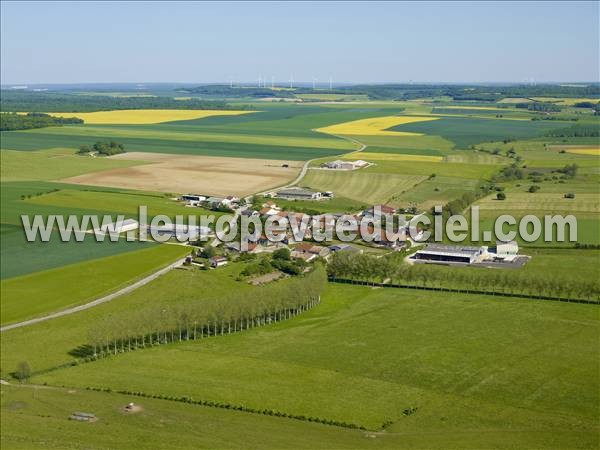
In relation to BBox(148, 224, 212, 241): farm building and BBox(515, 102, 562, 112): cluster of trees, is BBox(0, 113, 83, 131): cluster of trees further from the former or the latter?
BBox(515, 102, 562, 112): cluster of trees

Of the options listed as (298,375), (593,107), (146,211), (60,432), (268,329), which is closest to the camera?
(60,432)

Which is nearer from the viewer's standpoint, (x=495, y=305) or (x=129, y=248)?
(x=495, y=305)

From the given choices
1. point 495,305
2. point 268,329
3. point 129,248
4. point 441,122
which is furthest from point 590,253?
point 441,122

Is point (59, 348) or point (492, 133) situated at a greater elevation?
point (492, 133)

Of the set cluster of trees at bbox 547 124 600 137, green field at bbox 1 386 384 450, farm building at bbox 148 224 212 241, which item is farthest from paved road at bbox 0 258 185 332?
cluster of trees at bbox 547 124 600 137

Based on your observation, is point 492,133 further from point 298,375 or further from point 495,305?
point 298,375

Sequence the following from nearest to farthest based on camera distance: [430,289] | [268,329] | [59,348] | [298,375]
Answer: [298,375], [59,348], [268,329], [430,289]

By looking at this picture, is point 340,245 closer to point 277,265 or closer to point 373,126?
point 277,265
